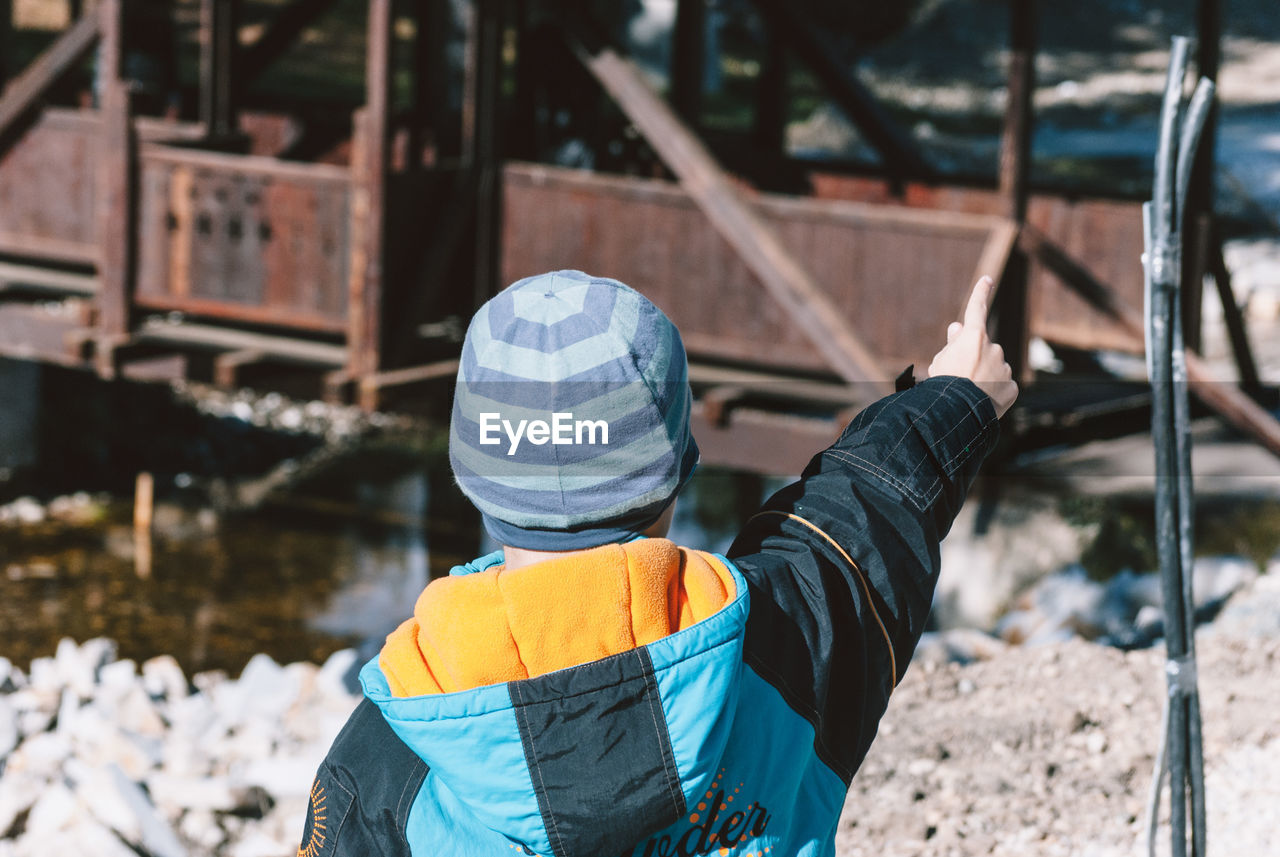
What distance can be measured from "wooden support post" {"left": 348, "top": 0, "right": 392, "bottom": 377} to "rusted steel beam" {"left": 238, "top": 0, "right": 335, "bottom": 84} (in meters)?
2.88

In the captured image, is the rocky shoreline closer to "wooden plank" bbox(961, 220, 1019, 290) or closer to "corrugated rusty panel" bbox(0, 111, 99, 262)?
"wooden plank" bbox(961, 220, 1019, 290)

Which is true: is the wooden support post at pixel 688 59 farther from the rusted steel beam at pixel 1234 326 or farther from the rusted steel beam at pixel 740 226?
the rusted steel beam at pixel 1234 326

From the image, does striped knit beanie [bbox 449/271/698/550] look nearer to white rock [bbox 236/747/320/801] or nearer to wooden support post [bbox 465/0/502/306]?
white rock [bbox 236/747/320/801]

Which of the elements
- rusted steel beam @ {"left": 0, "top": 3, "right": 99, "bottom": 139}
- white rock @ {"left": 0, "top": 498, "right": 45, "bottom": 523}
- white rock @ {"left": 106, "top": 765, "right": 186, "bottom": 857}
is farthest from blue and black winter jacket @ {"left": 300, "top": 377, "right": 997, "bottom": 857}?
white rock @ {"left": 0, "top": 498, "right": 45, "bottom": 523}

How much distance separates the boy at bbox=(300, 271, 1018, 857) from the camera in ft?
5.17

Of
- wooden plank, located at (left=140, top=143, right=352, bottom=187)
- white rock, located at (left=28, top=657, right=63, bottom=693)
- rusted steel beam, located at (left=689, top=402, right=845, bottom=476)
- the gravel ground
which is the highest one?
wooden plank, located at (left=140, top=143, right=352, bottom=187)

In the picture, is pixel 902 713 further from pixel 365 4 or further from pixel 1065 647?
pixel 365 4

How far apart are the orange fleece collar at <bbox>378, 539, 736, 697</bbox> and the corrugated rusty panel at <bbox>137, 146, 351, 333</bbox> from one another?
19.7ft

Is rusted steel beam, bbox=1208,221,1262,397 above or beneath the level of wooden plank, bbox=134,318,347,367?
above

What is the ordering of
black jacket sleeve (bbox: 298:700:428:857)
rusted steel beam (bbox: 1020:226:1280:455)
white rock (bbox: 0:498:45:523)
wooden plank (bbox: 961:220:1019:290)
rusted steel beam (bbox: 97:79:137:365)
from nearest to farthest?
black jacket sleeve (bbox: 298:700:428:857) → wooden plank (bbox: 961:220:1019:290) → rusted steel beam (bbox: 1020:226:1280:455) → rusted steel beam (bbox: 97:79:137:365) → white rock (bbox: 0:498:45:523)

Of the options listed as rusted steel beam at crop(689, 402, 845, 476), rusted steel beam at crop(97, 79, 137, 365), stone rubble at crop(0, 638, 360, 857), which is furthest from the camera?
rusted steel beam at crop(97, 79, 137, 365)

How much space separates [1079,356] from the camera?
1032 cm

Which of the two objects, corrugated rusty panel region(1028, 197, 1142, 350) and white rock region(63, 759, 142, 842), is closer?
white rock region(63, 759, 142, 842)

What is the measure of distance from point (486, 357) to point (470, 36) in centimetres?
625
